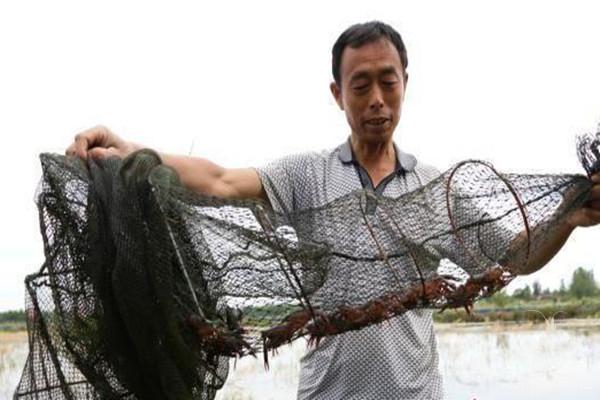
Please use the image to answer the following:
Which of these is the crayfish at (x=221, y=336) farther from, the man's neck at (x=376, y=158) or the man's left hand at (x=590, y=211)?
the man's left hand at (x=590, y=211)

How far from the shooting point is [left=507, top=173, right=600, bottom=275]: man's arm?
2.56 meters

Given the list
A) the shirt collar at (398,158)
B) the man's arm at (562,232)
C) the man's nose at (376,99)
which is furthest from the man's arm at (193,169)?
the man's arm at (562,232)

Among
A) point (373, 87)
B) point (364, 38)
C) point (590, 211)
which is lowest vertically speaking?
point (590, 211)

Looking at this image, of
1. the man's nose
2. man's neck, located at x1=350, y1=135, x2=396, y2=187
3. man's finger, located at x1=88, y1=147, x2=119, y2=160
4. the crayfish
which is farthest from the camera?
man's neck, located at x1=350, y1=135, x2=396, y2=187

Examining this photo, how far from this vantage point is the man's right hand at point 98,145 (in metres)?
2.38

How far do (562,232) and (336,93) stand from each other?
915 mm

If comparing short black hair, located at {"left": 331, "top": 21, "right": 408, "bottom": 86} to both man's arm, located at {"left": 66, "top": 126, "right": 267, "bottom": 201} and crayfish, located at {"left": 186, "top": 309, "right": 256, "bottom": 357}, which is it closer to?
man's arm, located at {"left": 66, "top": 126, "right": 267, "bottom": 201}

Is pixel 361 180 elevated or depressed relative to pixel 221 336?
elevated

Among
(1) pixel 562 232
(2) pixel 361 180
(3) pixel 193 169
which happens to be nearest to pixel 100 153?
(3) pixel 193 169

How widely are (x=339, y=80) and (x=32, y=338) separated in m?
1.32

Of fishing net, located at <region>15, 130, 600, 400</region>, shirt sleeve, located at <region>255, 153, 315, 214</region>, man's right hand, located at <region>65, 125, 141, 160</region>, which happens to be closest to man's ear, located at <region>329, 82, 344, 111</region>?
shirt sleeve, located at <region>255, 153, 315, 214</region>

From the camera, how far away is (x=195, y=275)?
2.29 m

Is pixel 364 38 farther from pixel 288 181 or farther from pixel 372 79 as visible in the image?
pixel 288 181

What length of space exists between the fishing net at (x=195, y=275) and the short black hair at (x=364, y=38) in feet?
2.03
